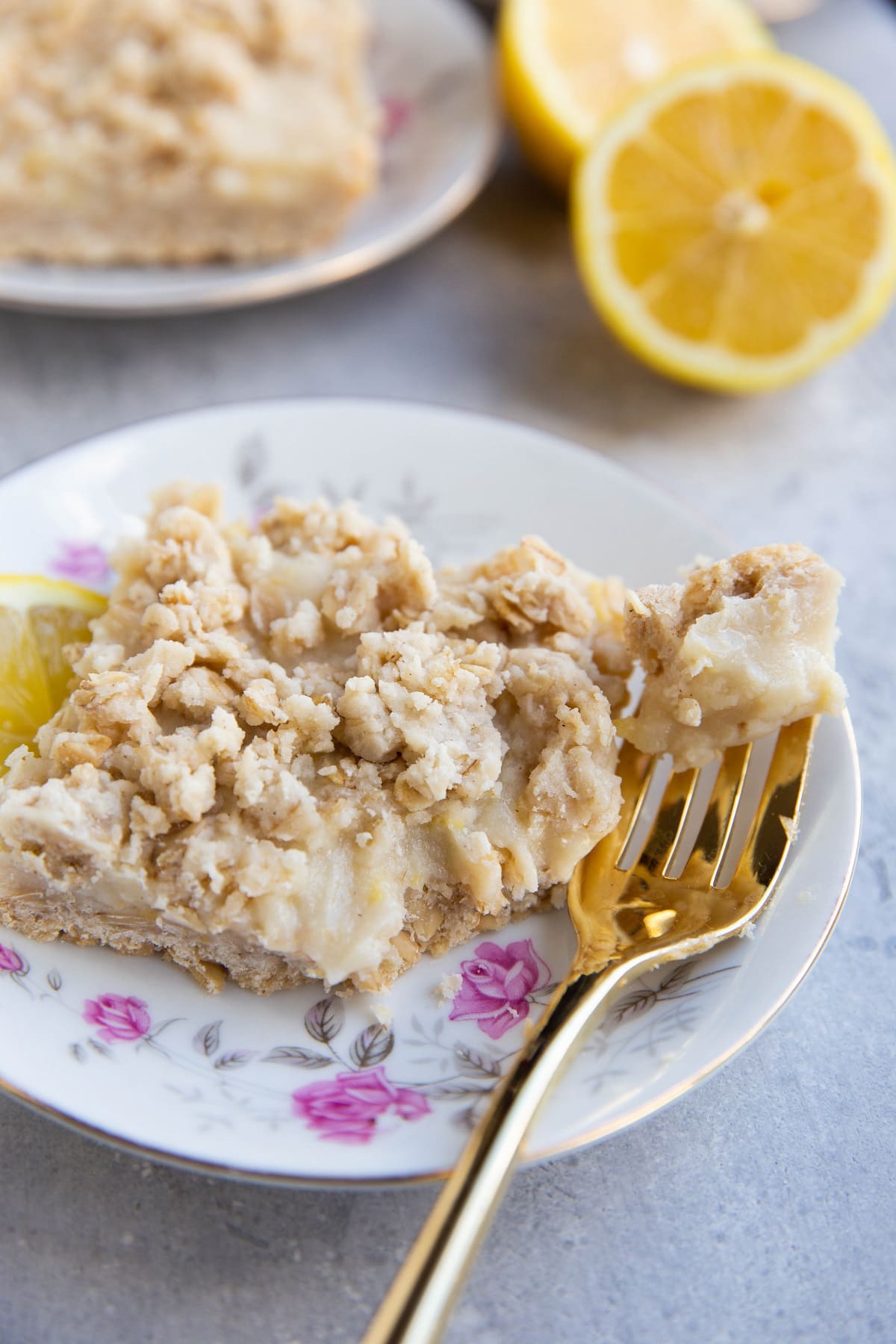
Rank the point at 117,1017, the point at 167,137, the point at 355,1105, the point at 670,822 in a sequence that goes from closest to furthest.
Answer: the point at 355,1105 → the point at 117,1017 → the point at 670,822 → the point at 167,137

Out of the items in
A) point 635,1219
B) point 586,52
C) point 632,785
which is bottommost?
point 635,1219

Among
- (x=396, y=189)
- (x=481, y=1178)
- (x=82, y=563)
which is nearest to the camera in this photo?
(x=481, y=1178)

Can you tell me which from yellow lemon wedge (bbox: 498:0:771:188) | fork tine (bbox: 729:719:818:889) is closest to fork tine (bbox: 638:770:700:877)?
fork tine (bbox: 729:719:818:889)

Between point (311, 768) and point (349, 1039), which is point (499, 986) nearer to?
point (349, 1039)

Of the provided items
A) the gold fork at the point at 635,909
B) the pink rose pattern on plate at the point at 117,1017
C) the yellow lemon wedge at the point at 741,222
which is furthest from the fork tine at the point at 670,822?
the yellow lemon wedge at the point at 741,222

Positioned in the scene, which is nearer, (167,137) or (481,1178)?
(481,1178)

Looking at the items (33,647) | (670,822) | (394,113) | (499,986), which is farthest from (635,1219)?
(394,113)
